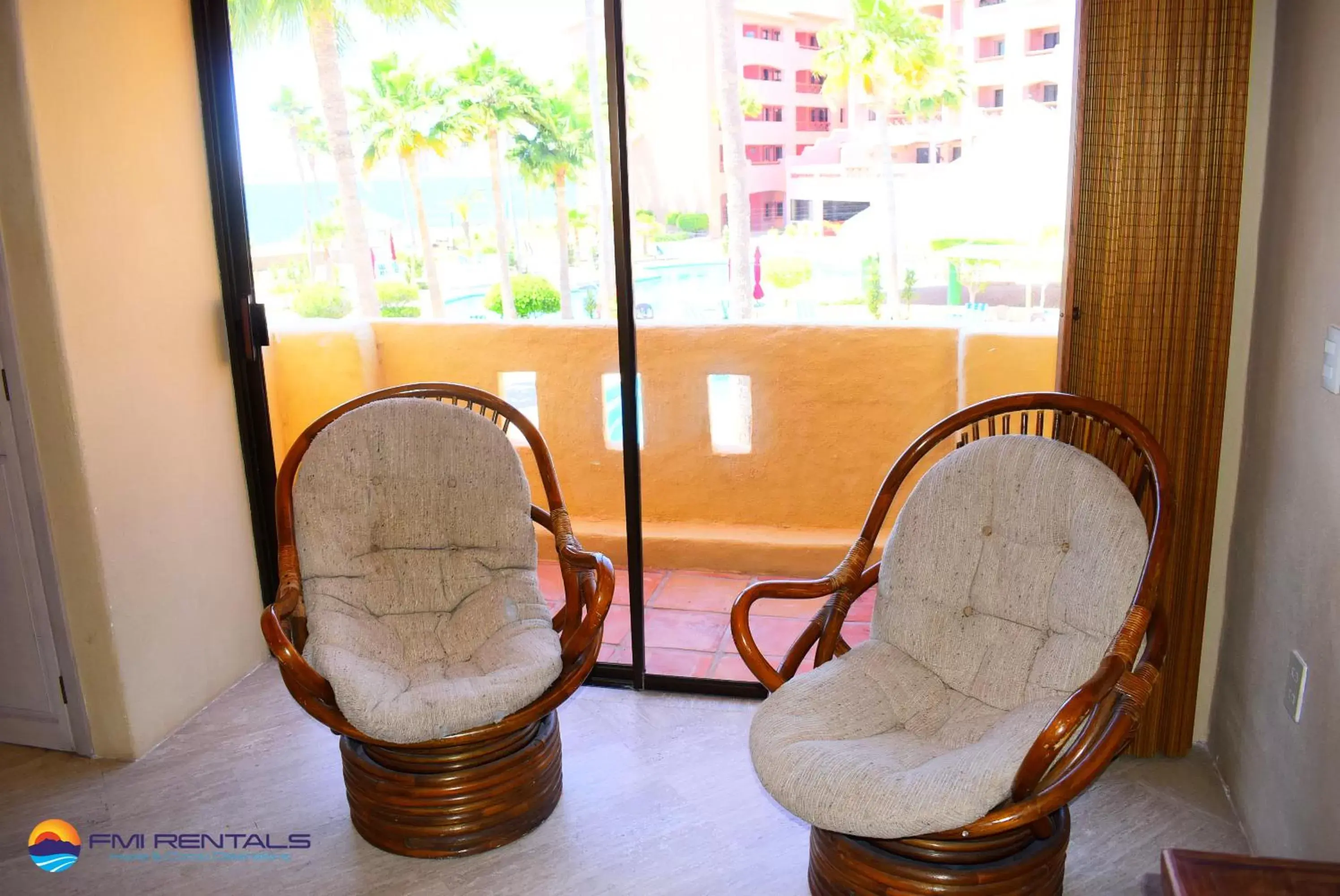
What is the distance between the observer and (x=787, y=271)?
3.26 m

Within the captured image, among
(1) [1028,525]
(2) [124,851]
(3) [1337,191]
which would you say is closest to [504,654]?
(2) [124,851]

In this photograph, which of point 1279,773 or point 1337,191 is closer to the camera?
point 1337,191

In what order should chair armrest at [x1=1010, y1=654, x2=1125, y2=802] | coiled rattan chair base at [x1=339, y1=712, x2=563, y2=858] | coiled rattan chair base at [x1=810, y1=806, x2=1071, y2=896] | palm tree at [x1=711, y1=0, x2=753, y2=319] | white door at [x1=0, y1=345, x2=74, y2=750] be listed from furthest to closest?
palm tree at [x1=711, y1=0, x2=753, y2=319], white door at [x1=0, y1=345, x2=74, y2=750], coiled rattan chair base at [x1=339, y1=712, x2=563, y2=858], coiled rattan chair base at [x1=810, y1=806, x2=1071, y2=896], chair armrest at [x1=1010, y1=654, x2=1125, y2=802]

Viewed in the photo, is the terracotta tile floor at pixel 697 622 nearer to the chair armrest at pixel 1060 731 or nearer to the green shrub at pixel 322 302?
the green shrub at pixel 322 302

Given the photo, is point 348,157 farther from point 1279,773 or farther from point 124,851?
point 1279,773

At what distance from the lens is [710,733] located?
2.78 metres

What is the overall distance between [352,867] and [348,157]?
2.07m

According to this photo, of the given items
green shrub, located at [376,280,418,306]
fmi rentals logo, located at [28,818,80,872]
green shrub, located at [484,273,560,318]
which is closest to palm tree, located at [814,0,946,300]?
green shrub, located at [484,273,560,318]

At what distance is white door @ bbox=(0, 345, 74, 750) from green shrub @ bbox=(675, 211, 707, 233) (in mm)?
1846

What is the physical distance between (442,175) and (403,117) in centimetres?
21

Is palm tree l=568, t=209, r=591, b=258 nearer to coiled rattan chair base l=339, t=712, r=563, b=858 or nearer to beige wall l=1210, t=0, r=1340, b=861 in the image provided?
coiled rattan chair base l=339, t=712, r=563, b=858

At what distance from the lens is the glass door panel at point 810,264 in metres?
2.87

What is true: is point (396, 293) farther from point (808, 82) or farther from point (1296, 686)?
point (1296, 686)

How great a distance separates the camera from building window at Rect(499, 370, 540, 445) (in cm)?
362
